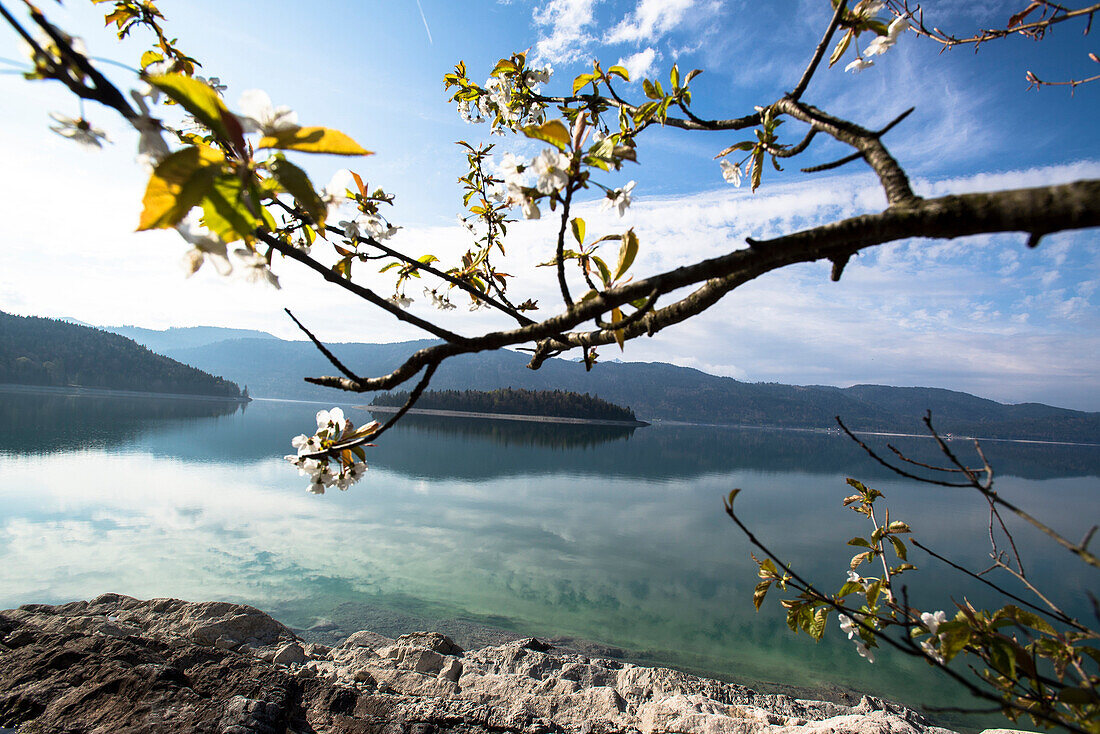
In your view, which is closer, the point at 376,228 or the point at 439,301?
the point at 376,228

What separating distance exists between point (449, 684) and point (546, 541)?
870cm

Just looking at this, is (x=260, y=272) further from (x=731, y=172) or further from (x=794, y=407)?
(x=794, y=407)

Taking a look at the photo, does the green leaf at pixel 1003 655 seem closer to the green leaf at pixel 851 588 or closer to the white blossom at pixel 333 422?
the green leaf at pixel 851 588

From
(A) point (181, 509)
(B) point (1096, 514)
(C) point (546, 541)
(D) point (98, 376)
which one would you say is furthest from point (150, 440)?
(D) point (98, 376)

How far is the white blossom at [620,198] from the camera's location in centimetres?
135

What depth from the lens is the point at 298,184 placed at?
652mm

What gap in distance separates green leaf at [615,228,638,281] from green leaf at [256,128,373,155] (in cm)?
61

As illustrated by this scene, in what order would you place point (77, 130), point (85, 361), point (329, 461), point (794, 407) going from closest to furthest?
point (77, 130)
point (329, 461)
point (85, 361)
point (794, 407)

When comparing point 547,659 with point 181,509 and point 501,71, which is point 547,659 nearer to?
point 501,71

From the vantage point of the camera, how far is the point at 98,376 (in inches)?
3578

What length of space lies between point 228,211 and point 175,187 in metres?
0.06

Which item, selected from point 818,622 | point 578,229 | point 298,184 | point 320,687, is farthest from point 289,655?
point 298,184

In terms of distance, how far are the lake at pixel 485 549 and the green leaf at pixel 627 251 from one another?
25.4 feet

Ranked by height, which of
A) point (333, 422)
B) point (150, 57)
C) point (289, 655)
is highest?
point (150, 57)
